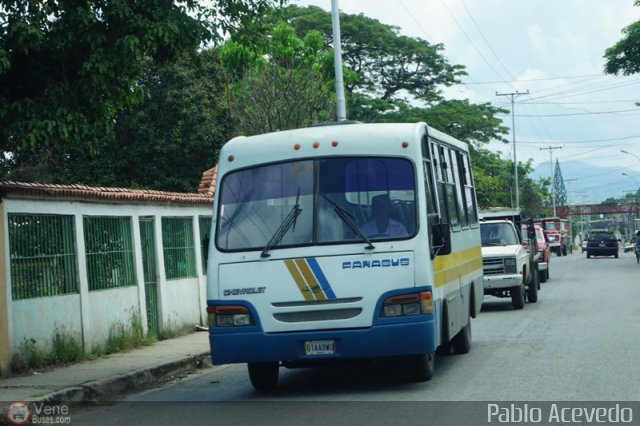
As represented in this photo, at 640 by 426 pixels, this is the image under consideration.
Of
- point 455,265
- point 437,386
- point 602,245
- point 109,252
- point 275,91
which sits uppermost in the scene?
point 275,91

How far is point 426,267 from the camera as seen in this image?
34.5 ft

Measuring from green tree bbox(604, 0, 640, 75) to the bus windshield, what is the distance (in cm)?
3463

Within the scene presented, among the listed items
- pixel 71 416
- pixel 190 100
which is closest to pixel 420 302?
pixel 71 416

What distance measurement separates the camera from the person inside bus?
35.2 ft

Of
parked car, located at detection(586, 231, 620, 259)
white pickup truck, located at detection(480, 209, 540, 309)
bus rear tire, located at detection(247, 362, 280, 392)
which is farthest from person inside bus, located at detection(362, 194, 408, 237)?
parked car, located at detection(586, 231, 620, 259)

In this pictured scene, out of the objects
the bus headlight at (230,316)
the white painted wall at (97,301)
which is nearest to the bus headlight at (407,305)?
the bus headlight at (230,316)

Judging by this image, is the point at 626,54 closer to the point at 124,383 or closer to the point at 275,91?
the point at 275,91

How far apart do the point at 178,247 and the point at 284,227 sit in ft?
30.3

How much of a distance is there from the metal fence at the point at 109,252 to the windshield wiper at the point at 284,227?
6074 mm

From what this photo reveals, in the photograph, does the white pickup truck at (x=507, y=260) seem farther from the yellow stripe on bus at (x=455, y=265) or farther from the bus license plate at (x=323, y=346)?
the bus license plate at (x=323, y=346)

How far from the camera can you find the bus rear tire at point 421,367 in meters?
11.1

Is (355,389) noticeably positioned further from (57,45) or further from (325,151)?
(57,45)

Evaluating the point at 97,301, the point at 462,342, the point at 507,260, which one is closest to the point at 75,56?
the point at 97,301

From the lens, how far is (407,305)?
10.5 meters
